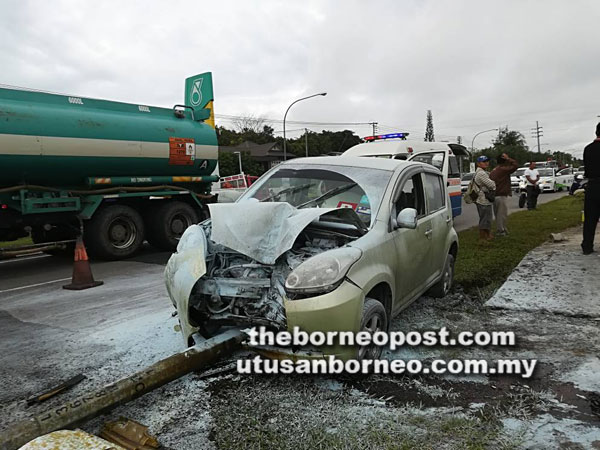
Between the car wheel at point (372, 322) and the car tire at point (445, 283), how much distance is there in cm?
195

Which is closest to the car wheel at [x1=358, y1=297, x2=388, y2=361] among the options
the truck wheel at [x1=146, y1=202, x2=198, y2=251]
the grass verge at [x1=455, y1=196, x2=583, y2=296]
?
the grass verge at [x1=455, y1=196, x2=583, y2=296]

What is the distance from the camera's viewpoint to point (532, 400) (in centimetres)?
309

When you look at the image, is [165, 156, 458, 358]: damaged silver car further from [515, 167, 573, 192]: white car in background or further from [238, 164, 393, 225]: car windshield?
[515, 167, 573, 192]: white car in background

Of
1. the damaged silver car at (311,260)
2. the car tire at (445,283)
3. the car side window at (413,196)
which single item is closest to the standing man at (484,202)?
the car tire at (445,283)

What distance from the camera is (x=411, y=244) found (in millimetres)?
4211

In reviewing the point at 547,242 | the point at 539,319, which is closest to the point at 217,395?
the point at 539,319

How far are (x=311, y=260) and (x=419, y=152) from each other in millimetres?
8811

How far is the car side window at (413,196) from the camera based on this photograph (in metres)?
4.46

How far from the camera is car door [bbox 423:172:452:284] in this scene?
488 centimetres

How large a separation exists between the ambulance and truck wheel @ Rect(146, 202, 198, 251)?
3.90m

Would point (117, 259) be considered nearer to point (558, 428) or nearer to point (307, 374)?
point (307, 374)

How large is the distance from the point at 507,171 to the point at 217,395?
8.45 meters

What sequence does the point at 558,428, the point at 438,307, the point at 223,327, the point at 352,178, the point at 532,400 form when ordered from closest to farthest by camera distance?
the point at 558,428 < the point at 532,400 < the point at 223,327 < the point at 352,178 < the point at 438,307

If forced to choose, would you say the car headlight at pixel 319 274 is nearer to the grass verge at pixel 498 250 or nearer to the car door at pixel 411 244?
the car door at pixel 411 244
